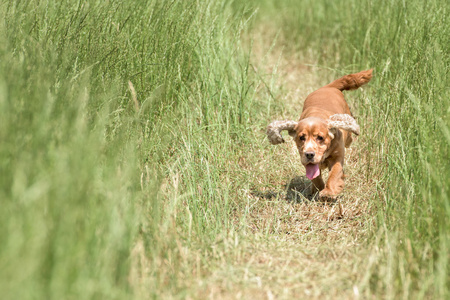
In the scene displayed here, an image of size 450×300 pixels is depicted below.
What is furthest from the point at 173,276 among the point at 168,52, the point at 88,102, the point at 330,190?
the point at 168,52

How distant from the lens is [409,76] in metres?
4.34

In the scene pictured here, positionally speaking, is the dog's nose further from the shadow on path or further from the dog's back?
the dog's back

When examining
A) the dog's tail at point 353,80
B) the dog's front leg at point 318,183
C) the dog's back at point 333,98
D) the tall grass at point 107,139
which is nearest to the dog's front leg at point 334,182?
the dog's front leg at point 318,183

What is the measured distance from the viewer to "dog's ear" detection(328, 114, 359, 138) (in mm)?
4055

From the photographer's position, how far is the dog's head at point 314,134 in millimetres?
4082

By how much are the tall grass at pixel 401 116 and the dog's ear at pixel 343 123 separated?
0.92 ft

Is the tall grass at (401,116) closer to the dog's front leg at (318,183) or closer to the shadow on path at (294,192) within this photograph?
the dog's front leg at (318,183)

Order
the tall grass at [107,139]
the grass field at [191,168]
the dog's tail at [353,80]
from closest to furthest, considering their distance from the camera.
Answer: the tall grass at [107,139] < the grass field at [191,168] < the dog's tail at [353,80]

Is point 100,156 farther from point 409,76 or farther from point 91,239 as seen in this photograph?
point 409,76

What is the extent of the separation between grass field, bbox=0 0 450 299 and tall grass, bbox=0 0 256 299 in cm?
1

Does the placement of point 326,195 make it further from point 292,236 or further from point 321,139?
point 292,236

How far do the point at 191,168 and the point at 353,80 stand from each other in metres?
1.96

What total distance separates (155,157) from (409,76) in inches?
80.3

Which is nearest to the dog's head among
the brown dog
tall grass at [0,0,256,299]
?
the brown dog
